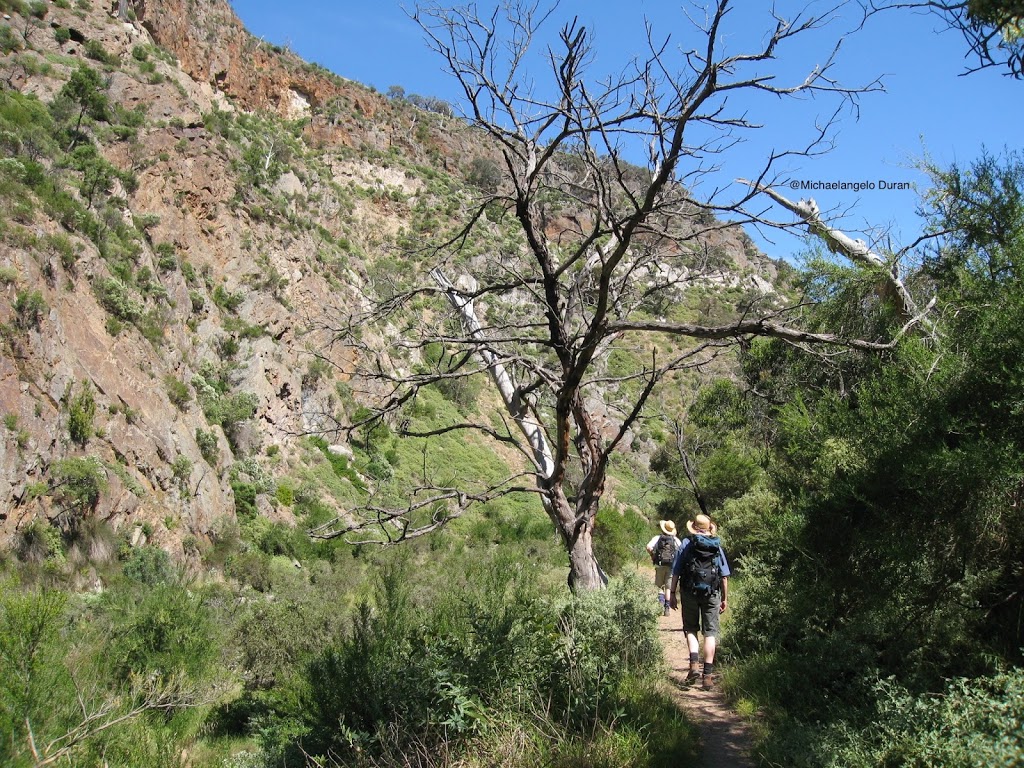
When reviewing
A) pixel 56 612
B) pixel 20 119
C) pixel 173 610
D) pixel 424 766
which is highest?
pixel 20 119

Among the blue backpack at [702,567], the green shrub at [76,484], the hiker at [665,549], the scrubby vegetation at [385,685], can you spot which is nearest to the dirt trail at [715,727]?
the scrubby vegetation at [385,685]

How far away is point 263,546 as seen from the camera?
54.5 ft

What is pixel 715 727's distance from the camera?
5336mm

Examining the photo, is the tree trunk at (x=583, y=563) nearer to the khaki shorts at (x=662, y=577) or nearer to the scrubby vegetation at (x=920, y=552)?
the scrubby vegetation at (x=920, y=552)

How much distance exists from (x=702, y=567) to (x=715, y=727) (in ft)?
4.26

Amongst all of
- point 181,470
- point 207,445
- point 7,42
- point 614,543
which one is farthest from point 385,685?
point 7,42

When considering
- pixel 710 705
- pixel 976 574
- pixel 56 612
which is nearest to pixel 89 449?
pixel 56 612

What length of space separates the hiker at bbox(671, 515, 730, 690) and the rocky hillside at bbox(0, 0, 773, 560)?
269 cm

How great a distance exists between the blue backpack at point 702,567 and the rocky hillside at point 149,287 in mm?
2629

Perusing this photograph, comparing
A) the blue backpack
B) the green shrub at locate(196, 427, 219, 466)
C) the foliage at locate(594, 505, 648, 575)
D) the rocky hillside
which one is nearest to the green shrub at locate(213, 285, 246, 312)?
the rocky hillside

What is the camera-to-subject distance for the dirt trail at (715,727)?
457 centimetres

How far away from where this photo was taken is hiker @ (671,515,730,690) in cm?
601

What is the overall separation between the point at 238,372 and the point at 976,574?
65.1 feet

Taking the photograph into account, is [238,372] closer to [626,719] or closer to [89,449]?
[89,449]
